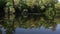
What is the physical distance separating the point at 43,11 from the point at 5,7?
4.65m

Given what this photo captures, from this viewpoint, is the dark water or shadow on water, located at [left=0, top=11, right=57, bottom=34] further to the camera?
shadow on water, located at [left=0, top=11, right=57, bottom=34]

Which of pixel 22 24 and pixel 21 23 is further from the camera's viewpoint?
pixel 21 23

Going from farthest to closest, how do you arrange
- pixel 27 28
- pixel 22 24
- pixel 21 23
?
pixel 21 23 → pixel 22 24 → pixel 27 28

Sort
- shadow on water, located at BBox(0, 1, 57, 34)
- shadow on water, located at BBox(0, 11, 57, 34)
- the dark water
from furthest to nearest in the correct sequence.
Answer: shadow on water, located at BBox(0, 1, 57, 34) → shadow on water, located at BBox(0, 11, 57, 34) → the dark water

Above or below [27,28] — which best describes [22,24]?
below

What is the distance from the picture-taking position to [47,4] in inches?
861

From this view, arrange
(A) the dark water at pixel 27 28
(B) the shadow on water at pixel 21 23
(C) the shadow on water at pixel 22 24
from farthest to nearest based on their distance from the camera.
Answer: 1. (B) the shadow on water at pixel 21 23
2. (C) the shadow on water at pixel 22 24
3. (A) the dark water at pixel 27 28

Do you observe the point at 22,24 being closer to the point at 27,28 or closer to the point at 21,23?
the point at 21,23

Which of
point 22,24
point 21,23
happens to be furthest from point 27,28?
point 21,23

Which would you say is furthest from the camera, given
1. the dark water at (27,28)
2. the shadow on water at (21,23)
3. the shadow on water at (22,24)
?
the shadow on water at (21,23)

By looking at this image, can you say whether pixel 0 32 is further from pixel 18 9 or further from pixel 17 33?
pixel 18 9

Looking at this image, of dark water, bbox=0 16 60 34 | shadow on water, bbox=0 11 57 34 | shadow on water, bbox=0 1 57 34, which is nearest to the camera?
dark water, bbox=0 16 60 34

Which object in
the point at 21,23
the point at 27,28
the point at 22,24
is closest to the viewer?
the point at 27,28

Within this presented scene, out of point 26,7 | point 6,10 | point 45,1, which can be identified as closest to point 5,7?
point 6,10
